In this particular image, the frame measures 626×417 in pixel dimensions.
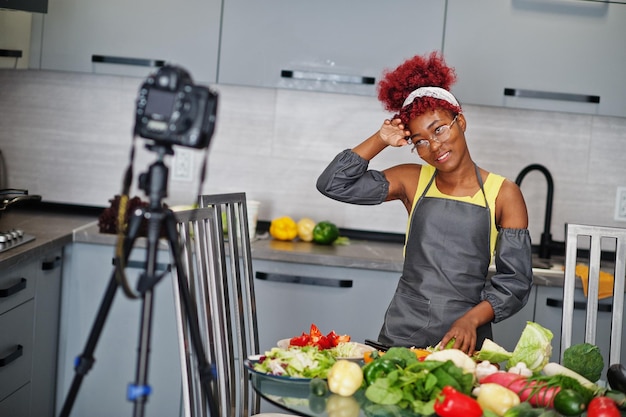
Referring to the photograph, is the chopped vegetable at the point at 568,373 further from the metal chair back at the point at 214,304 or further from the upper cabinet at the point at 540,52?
the upper cabinet at the point at 540,52

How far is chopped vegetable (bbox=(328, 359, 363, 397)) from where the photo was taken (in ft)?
5.21

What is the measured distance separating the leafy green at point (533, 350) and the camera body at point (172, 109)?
2.82 ft

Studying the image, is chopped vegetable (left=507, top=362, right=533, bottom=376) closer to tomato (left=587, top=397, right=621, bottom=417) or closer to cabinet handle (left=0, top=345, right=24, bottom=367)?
tomato (left=587, top=397, right=621, bottom=417)

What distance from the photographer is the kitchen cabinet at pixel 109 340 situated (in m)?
3.00

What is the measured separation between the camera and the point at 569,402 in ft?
Answer: 4.92

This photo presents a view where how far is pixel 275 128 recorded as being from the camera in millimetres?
3467

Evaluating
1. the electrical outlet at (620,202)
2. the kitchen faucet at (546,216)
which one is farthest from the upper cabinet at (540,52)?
the electrical outlet at (620,202)

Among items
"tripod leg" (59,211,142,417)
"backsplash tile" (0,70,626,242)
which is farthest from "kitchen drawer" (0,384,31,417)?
"tripod leg" (59,211,142,417)

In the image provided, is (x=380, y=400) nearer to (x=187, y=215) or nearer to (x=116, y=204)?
(x=187, y=215)

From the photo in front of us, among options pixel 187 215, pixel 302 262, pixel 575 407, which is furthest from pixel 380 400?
pixel 302 262

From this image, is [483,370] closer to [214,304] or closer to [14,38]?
[214,304]

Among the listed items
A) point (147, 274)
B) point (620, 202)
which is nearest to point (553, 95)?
point (620, 202)

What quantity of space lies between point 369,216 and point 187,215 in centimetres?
169

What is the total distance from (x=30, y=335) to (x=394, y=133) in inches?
54.7
